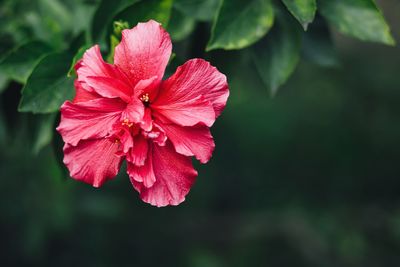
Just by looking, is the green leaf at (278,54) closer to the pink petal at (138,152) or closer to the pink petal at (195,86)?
the pink petal at (195,86)

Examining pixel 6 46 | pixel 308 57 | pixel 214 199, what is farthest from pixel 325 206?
pixel 6 46

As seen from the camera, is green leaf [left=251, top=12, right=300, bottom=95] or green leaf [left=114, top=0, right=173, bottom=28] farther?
green leaf [left=251, top=12, right=300, bottom=95]

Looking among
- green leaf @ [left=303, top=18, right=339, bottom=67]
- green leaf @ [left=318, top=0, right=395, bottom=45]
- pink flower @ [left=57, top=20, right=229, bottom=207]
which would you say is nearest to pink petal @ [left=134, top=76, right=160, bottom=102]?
pink flower @ [left=57, top=20, right=229, bottom=207]

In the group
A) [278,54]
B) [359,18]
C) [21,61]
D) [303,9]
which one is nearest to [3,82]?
[21,61]

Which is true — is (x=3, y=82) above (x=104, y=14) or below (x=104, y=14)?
below

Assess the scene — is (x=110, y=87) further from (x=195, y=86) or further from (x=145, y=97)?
(x=195, y=86)

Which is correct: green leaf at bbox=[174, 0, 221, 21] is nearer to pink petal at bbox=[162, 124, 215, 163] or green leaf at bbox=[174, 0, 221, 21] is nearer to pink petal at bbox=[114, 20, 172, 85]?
pink petal at bbox=[114, 20, 172, 85]

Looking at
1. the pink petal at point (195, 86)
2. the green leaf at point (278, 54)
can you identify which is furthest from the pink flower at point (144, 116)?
the green leaf at point (278, 54)
